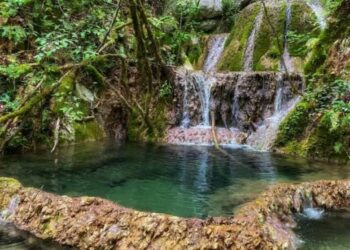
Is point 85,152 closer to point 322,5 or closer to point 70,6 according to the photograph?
point 70,6

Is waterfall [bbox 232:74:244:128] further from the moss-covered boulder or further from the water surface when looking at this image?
the moss-covered boulder

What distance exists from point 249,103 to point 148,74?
292cm

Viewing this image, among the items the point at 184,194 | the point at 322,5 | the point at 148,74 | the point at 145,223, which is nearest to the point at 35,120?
the point at 148,74

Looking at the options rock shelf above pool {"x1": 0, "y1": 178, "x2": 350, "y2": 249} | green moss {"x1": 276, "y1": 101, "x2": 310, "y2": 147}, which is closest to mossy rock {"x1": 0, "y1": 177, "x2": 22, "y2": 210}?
rock shelf above pool {"x1": 0, "y1": 178, "x2": 350, "y2": 249}

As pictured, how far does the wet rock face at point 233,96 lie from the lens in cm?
1186

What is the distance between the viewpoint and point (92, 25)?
374 inches

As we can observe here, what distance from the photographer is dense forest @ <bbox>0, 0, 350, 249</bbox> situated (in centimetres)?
527

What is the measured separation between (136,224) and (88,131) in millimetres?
6660

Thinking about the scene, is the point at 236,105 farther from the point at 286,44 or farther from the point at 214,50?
the point at 214,50

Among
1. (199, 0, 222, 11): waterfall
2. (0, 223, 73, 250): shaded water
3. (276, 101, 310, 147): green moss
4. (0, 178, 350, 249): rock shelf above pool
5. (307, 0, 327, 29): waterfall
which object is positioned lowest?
(0, 223, 73, 250): shaded water

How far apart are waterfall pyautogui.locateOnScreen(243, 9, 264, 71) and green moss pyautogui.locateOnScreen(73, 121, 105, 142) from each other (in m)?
5.73

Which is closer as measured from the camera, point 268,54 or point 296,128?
point 296,128

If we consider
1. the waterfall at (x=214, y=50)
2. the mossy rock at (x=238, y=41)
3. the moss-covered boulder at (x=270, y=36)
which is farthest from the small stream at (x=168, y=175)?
the waterfall at (x=214, y=50)

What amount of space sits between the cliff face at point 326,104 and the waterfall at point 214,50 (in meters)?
5.44
